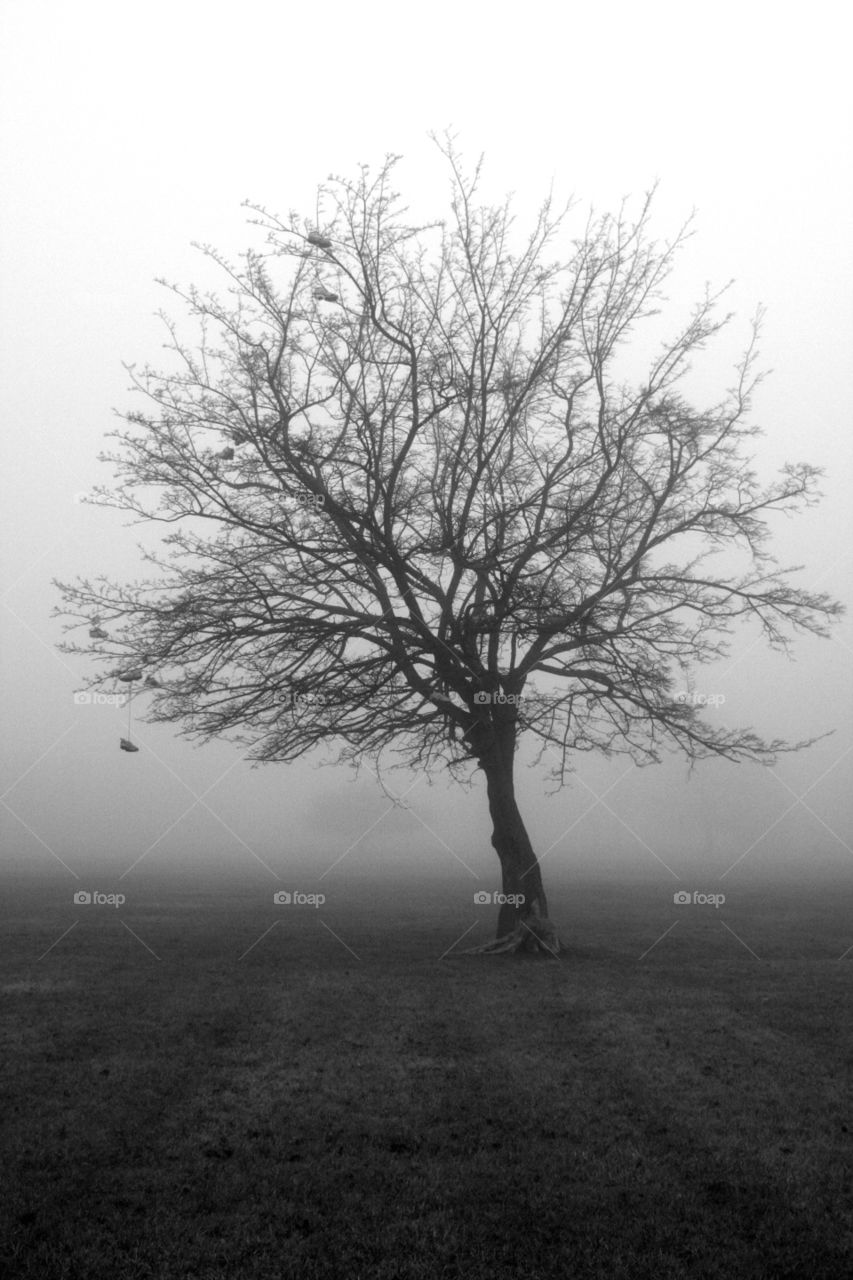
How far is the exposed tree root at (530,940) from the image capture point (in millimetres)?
19484

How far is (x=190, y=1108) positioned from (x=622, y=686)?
44.6 ft

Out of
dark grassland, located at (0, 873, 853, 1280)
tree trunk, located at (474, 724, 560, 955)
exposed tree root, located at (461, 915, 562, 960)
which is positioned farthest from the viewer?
tree trunk, located at (474, 724, 560, 955)

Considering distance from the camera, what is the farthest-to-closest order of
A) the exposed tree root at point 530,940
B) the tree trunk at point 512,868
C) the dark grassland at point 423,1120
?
the tree trunk at point 512,868, the exposed tree root at point 530,940, the dark grassland at point 423,1120

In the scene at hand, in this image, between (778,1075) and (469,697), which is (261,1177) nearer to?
(778,1075)

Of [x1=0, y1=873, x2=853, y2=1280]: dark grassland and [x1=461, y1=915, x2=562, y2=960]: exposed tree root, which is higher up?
[x1=461, y1=915, x2=562, y2=960]: exposed tree root

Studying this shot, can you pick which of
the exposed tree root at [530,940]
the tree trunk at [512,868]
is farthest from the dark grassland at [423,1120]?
the tree trunk at [512,868]

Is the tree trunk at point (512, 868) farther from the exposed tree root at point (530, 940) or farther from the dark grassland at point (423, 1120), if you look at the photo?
the dark grassland at point (423, 1120)

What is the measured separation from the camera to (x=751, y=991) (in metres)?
15.7

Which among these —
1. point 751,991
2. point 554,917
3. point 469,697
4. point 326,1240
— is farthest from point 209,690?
point 554,917

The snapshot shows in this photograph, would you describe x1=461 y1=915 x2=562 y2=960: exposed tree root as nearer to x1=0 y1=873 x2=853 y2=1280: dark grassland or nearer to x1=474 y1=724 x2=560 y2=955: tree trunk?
x1=474 y1=724 x2=560 y2=955: tree trunk

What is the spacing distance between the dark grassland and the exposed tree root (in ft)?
4.37

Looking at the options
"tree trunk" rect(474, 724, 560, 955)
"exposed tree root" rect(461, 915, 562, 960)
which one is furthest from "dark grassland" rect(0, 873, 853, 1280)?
"tree trunk" rect(474, 724, 560, 955)

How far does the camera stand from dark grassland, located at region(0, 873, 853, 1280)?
20.5 ft

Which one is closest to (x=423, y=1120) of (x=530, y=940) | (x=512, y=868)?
(x=530, y=940)
